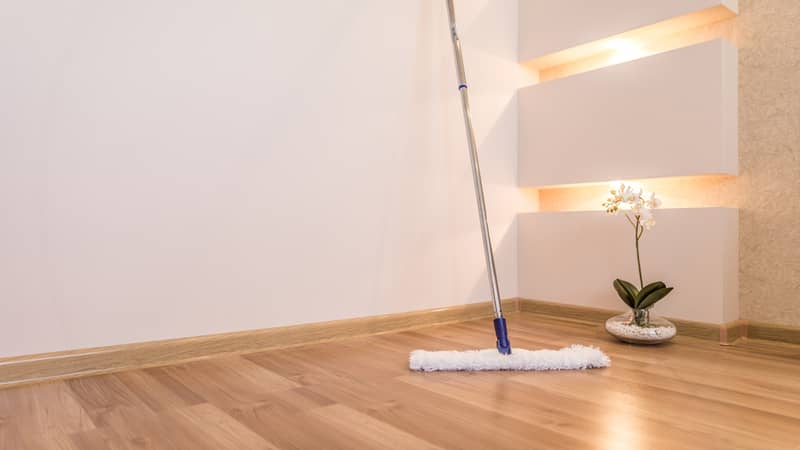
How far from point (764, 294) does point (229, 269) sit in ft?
5.44

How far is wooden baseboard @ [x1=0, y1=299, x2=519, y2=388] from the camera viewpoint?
1272 mm

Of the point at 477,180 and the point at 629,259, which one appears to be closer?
the point at 477,180

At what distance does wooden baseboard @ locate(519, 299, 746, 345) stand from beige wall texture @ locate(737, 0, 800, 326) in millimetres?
110

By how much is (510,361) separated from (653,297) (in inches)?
24.9

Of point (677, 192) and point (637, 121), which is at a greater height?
point (637, 121)

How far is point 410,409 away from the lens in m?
1.08

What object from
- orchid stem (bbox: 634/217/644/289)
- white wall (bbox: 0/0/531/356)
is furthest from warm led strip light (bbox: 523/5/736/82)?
orchid stem (bbox: 634/217/644/289)

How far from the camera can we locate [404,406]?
43.3 inches

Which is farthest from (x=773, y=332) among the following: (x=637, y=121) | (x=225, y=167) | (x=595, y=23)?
(x=225, y=167)

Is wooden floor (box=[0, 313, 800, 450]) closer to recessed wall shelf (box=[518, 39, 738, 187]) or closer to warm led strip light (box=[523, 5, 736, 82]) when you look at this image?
recessed wall shelf (box=[518, 39, 738, 187])

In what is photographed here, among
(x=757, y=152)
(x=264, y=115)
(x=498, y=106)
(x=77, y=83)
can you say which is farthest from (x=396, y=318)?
(x=757, y=152)

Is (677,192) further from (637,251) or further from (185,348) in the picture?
(185,348)

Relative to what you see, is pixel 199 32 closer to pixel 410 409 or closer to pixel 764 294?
pixel 410 409

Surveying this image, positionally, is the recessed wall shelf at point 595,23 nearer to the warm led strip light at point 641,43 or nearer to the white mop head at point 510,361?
the warm led strip light at point 641,43
